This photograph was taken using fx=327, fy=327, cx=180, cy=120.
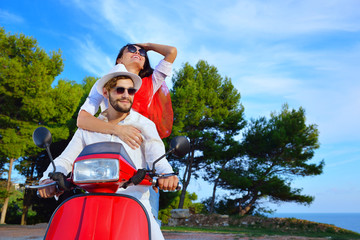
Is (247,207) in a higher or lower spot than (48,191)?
lower

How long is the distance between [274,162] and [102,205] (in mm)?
16952

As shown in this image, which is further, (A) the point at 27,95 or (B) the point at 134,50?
(A) the point at 27,95

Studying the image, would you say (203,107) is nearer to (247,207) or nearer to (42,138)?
(247,207)

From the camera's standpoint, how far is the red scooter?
1.20m

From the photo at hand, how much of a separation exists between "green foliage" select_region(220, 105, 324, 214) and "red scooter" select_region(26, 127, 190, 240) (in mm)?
15310

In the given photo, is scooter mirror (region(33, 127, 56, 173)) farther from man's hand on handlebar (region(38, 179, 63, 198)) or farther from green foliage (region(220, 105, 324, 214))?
green foliage (region(220, 105, 324, 214))

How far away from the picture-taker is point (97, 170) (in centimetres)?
120

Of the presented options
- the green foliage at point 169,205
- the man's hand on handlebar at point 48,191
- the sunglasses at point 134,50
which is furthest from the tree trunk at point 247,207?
the man's hand on handlebar at point 48,191

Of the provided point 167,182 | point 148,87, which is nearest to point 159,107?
point 148,87

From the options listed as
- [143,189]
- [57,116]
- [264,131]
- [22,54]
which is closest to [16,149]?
[57,116]

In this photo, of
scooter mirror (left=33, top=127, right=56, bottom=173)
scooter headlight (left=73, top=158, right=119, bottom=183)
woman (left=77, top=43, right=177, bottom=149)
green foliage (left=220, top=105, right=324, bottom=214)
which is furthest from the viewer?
green foliage (left=220, top=105, right=324, bottom=214)

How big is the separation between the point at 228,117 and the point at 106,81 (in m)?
17.2

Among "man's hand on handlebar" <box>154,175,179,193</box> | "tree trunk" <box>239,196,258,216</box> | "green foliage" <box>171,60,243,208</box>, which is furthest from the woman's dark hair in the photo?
"tree trunk" <box>239,196,258,216</box>

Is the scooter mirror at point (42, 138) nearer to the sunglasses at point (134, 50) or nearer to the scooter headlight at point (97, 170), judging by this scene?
the scooter headlight at point (97, 170)
